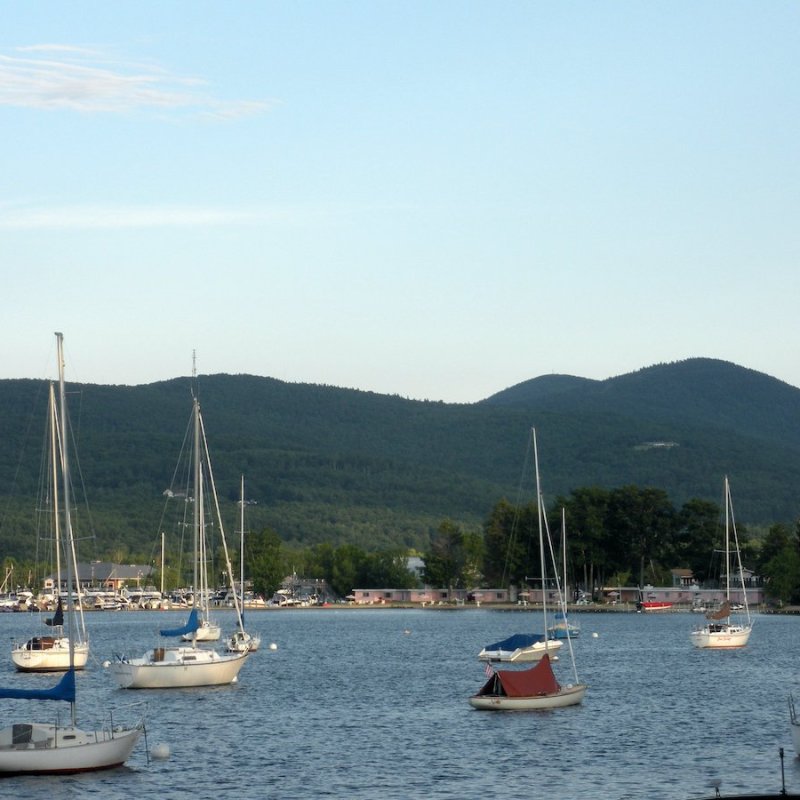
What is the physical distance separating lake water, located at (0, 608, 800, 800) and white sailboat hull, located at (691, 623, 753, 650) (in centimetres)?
293

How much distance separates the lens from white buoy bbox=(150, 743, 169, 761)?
44.3 meters

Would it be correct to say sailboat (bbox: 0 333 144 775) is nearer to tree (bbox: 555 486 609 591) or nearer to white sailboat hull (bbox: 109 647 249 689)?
white sailboat hull (bbox: 109 647 249 689)

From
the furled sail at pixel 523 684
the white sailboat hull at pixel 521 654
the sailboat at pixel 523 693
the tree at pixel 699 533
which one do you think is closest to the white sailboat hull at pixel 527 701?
the sailboat at pixel 523 693

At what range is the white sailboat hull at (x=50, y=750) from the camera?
39.8m

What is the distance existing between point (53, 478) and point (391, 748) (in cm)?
2494

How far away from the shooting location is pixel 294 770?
43.4 metres

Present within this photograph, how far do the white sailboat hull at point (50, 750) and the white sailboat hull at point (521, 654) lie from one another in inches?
1477

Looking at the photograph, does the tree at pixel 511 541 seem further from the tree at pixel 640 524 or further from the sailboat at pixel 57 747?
the sailboat at pixel 57 747

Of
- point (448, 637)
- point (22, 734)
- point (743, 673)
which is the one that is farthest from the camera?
point (448, 637)

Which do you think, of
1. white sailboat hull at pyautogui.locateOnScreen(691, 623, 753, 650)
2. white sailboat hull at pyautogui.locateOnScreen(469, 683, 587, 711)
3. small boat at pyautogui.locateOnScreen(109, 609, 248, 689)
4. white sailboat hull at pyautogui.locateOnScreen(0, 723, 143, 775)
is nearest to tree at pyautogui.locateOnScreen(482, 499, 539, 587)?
white sailboat hull at pyautogui.locateOnScreen(691, 623, 753, 650)

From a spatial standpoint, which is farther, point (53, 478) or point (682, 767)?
point (53, 478)

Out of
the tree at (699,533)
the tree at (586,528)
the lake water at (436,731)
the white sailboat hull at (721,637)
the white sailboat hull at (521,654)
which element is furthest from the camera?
the tree at (586,528)

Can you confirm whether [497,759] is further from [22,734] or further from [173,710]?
[173,710]

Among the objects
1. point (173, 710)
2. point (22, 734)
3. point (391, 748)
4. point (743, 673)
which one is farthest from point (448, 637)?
point (22, 734)
